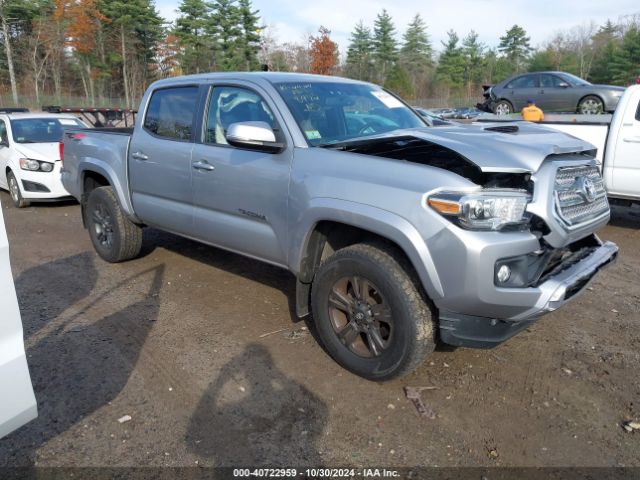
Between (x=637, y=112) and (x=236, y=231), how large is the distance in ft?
20.4

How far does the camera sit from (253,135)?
3.50m

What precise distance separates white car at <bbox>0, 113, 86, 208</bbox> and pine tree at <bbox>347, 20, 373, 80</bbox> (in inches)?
2207

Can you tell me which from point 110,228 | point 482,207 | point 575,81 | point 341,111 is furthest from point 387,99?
point 575,81

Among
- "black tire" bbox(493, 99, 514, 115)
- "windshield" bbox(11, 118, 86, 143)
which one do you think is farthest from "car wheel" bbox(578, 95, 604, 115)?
"windshield" bbox(11, 118, 86, 143)

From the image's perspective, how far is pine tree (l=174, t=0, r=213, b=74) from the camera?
52438 millimetres

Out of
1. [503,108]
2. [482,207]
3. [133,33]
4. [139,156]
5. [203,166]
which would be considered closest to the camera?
[482,207]

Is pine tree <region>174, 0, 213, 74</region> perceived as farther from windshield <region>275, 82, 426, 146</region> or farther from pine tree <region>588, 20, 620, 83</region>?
windshield <region>275, 82, 426, 146</region>

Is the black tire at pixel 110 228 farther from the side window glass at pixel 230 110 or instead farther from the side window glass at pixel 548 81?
the side window glass at pixel 548 81

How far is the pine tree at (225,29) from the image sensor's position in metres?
51.5

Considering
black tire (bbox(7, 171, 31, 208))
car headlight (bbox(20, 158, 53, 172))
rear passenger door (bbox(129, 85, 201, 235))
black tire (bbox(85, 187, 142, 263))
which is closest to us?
rear passenger door (bbox(129, 85, 201, 235))

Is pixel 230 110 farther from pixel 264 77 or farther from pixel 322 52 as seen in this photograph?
pixel 322 52

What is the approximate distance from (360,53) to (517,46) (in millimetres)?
21369

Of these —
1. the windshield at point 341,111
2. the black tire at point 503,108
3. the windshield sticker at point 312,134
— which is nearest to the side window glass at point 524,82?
the black tire at point 503,108

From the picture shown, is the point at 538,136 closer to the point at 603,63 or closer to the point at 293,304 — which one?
the point at 293,304
